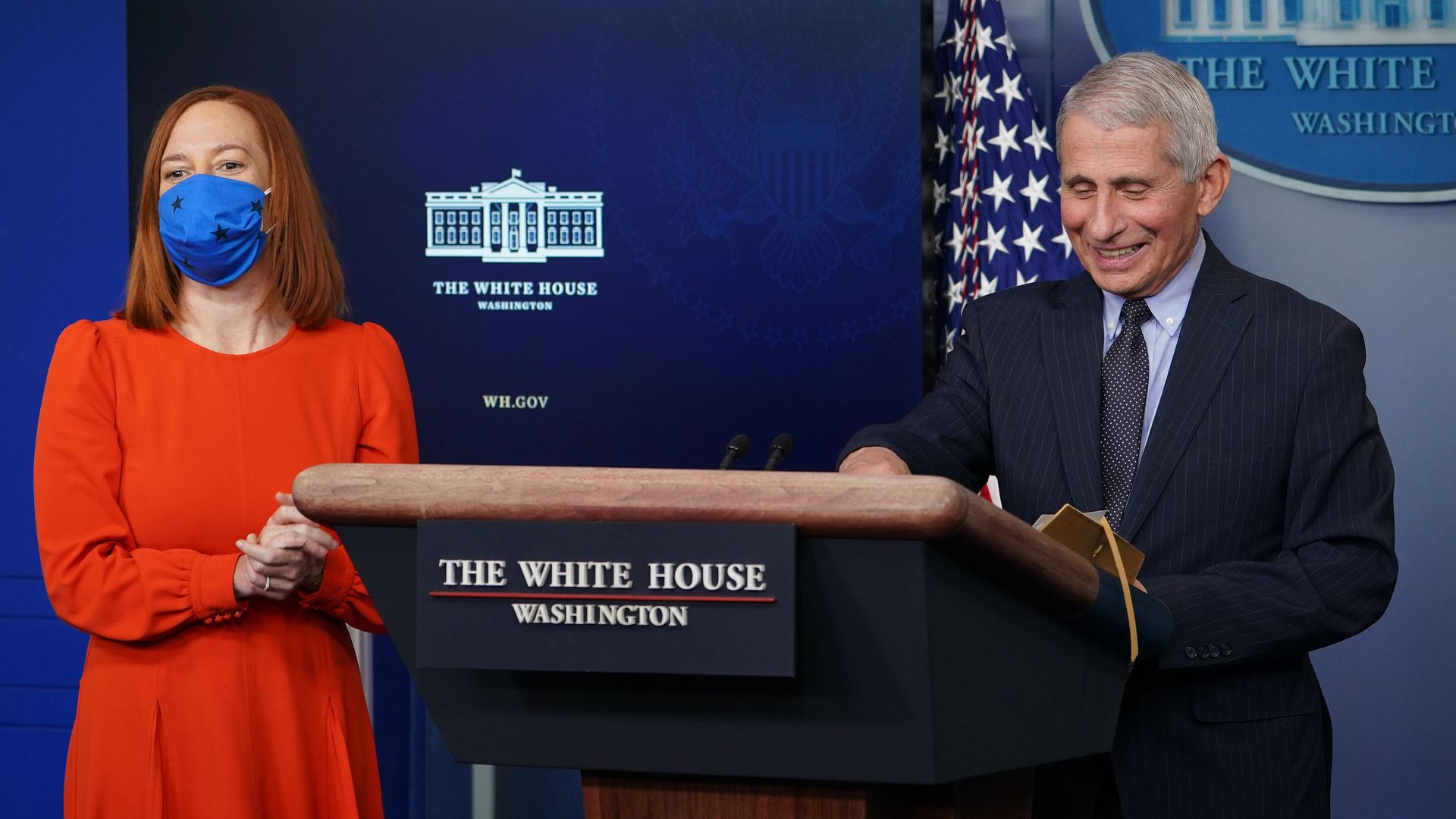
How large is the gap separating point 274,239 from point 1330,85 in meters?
2.54

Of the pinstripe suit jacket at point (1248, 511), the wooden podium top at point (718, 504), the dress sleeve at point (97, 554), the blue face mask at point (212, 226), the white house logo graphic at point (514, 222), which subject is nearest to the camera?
the wooden podium top at point (718, 504)

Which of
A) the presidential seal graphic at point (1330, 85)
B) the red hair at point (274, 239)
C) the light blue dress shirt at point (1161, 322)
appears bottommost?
the light blue dress shirt at point (1161, 322)

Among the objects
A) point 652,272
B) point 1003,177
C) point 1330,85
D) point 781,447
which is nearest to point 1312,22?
point 1330,85

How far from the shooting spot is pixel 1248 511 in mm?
1572

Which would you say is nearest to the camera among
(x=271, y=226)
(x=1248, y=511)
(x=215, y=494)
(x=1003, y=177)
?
(x=1248, y=511)

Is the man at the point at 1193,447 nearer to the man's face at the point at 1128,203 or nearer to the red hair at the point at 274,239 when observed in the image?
the man's face at the point at 1128,203

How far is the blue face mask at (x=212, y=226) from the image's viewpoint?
1.84 meters

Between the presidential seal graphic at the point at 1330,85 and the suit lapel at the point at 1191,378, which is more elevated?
the presidential seal graphic at the point at 1330,85

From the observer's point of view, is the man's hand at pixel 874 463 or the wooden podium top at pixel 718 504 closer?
the wooden podium top at pixel 718 504

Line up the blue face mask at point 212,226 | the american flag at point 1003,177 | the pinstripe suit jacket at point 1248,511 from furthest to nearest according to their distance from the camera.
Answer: the american flag at point 1003,177 < the blue face mask at point 212,226 < the pinstripe suit jacket at point 1248,511

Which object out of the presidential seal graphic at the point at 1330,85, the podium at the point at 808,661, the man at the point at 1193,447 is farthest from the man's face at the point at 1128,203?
the presidential seal graphic at the point at 1330,85

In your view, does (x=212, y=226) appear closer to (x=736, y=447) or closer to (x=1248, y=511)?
(x=736, y=447)

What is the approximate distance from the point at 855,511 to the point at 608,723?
28 cm

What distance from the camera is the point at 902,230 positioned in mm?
3312
